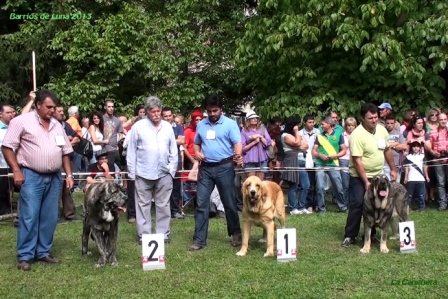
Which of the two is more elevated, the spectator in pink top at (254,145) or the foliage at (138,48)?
the foliage at (138,48)

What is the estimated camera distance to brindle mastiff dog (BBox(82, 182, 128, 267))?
5.97 meters

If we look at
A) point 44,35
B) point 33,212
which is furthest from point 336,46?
point 44,35

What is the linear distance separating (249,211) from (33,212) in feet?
7.98

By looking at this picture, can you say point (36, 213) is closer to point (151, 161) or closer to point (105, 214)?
point (105, 214)

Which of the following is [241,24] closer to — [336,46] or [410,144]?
[336,46]

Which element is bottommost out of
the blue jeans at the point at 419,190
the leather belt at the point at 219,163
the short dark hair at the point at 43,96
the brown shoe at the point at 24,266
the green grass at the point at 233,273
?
the green grass at the point at 233,273

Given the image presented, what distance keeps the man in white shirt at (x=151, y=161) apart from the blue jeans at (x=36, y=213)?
3.33ft

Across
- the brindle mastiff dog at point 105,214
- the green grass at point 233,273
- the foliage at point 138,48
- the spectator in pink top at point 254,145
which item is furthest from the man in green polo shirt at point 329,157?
the foliage at point 138,48

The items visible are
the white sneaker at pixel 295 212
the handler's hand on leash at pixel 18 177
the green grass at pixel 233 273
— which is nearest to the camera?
the green grass at pixel 233 273

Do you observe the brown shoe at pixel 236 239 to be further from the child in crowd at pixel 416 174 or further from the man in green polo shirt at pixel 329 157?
the child in crowd at pixel 416 174

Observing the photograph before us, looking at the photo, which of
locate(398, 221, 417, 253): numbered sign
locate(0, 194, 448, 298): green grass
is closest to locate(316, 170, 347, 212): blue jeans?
locate(0, 194, 448, 298): green grass

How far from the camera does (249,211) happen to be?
6.69m

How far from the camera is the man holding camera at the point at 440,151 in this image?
32.4ft

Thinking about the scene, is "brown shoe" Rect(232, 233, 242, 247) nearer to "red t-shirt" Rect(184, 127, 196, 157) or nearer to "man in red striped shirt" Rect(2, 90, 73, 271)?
"man in red striped shirt" Rect(2, 90, 73, 271)
